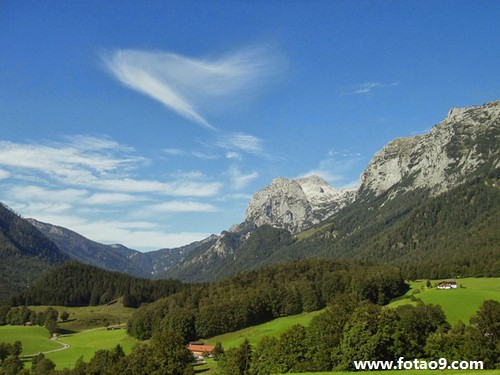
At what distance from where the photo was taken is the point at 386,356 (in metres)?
83.9

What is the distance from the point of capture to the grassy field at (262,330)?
6516 inches

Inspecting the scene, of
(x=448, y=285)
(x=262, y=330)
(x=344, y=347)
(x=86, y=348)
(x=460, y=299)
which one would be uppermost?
(x=448, y=285)

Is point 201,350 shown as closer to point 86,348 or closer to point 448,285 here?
point 86,348

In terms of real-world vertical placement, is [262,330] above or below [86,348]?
above

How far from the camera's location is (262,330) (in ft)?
575

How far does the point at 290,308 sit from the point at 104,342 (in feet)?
266

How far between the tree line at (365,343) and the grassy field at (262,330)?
59.9m

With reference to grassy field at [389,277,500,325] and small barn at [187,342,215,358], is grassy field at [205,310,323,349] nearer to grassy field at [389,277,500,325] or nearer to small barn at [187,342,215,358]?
small barn at [187,342,215,358]

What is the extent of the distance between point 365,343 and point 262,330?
3832 inches

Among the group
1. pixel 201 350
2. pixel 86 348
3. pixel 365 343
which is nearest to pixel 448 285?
pixel 201 350

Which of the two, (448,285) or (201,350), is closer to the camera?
(201,350)

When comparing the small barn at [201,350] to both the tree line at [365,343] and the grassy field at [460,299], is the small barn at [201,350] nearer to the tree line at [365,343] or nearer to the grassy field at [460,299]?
the tree line at [365,343]

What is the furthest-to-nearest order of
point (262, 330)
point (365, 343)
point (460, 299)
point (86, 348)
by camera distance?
point (86, 348) → point (262, 330) → point (460, 299) → point (365, 343)

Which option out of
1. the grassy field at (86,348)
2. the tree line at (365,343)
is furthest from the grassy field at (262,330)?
the tree line at (365,343)
